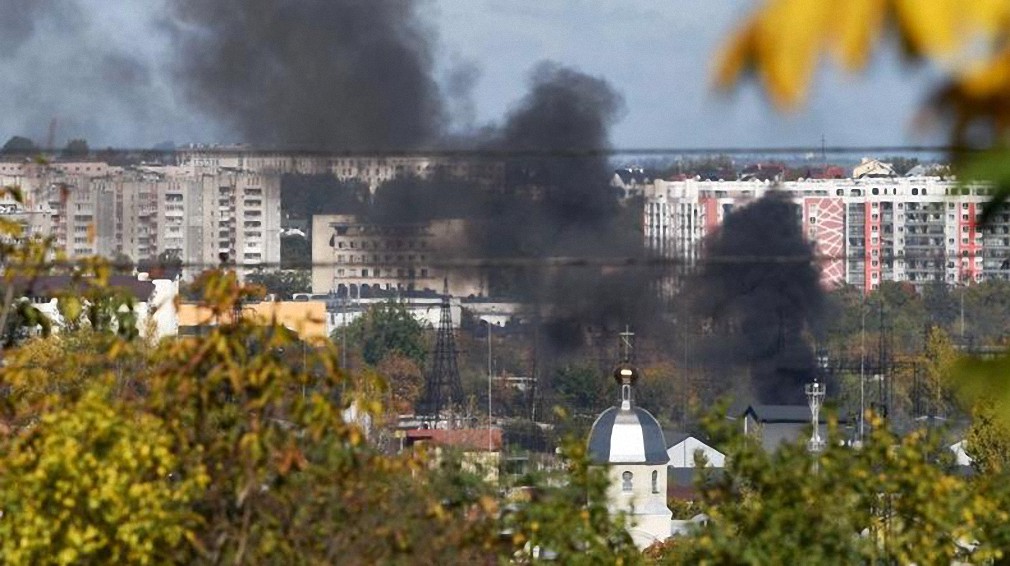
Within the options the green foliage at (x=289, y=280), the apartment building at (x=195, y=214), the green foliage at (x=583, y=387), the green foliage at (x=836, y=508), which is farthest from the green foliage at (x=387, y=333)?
the green foliage at (x=836, y=508)

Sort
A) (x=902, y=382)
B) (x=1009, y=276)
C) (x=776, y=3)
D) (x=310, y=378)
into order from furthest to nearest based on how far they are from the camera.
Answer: (x=902, y=382) < (x=1009, y=276) < (x=310, y=378) < (x=776, y=3)

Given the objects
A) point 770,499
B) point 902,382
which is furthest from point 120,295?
point 902,382

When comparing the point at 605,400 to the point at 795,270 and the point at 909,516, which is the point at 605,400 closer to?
the point at 795,270

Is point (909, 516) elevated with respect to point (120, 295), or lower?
lower

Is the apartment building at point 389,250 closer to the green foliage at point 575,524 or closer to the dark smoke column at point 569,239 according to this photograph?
the dark smoke column at point 569,239

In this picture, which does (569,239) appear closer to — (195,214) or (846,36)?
(195,214)

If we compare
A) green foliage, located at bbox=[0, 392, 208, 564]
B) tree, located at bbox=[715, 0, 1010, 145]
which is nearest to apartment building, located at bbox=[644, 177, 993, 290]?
green foliage, located at bbox=[0, 392, 208, 564]

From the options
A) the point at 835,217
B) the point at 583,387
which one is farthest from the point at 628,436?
the point at 583,387
